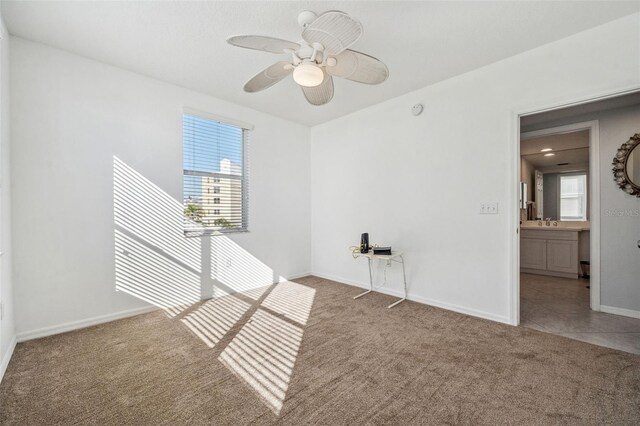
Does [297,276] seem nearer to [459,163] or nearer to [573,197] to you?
[459,163]

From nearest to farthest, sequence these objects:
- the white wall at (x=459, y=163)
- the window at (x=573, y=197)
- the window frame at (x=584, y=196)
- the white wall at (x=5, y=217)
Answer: the white wall at (x=5, y=217), the white wall at (x=459, y=163), the window frame at (x=584, y=196), the window at (x=573, y=197)

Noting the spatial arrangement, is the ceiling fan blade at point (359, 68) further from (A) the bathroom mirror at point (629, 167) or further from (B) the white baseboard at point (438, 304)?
(A) the bathroom mirror at point (629, 167)

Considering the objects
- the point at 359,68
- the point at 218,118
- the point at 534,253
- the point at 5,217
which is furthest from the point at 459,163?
the point at 5,217

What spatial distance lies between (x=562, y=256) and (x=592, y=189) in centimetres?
202

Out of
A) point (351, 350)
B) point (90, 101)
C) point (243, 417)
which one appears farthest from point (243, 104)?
point (243, 417)

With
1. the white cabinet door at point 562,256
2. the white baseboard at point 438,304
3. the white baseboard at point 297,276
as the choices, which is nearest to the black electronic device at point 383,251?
the white baseboard at point 438,304

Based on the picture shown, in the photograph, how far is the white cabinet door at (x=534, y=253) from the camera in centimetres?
488

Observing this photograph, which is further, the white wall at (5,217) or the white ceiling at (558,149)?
the white ceiling at (558,149)

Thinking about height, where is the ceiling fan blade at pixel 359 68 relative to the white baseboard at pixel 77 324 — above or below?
above

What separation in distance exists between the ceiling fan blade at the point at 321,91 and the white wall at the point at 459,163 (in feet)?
4.96

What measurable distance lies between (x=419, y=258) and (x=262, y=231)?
2.17 meters

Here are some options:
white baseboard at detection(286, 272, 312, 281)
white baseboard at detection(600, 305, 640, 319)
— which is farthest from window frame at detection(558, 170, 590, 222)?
white baseboard at detection(286, 272, 312, 281)

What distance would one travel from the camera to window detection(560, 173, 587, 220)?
568 cm

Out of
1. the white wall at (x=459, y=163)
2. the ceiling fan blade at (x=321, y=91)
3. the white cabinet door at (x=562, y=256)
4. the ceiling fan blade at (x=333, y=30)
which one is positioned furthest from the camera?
the white cabinet door at (x=562, y=256)
